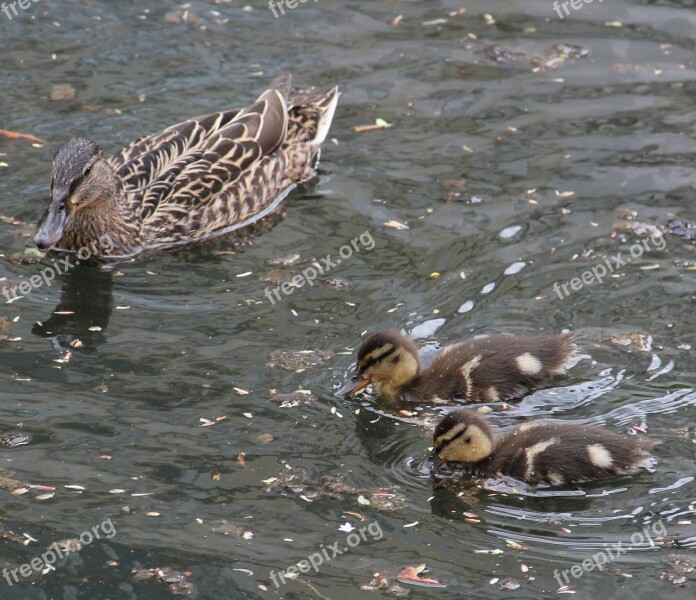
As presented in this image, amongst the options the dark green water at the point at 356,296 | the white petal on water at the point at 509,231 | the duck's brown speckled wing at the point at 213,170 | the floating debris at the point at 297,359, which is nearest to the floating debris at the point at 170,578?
the dark green water at the point at 356,296

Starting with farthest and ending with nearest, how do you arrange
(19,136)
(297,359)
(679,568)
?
1. (19,136)
2. (297,359)
3. (679,568)

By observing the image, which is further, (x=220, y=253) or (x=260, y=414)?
(x=220, y=253)

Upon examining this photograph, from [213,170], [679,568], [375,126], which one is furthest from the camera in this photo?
[375,126]

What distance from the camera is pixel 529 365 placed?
21.2ft

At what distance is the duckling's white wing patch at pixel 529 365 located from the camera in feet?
Result: 21.2

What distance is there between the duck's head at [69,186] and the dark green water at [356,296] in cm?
29

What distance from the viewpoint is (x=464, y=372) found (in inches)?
254

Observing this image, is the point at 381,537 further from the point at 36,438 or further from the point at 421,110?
the point at 421,110

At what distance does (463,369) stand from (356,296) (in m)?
1.13

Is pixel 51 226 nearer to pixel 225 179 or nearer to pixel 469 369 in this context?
pixel 225 179

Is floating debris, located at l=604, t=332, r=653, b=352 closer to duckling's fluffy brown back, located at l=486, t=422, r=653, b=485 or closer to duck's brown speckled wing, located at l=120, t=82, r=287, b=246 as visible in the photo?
duckling's fluffy brown back, located at l=486, t=422, r=653, b=485

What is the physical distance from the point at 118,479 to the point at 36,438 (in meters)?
0.54

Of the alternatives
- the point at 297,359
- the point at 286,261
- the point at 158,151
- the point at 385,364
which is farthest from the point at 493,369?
the point at 158,151

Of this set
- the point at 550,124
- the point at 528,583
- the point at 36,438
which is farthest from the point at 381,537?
the point at 550,124
